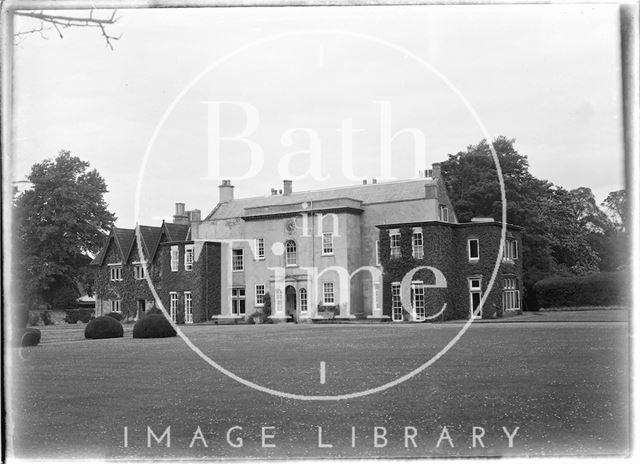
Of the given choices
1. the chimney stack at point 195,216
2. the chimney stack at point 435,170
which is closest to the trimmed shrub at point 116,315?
the chimney stack at point 195,216

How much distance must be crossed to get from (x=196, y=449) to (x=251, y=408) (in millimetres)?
2066

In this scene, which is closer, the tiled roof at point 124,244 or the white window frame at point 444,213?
the tiled roof at point 124,244

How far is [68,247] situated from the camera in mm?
18422

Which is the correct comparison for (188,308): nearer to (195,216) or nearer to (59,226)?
(195,216)

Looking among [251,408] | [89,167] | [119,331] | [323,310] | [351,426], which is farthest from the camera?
[323,310]

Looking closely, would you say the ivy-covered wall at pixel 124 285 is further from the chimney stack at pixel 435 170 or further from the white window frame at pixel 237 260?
the chimney stack at pixel 435 170

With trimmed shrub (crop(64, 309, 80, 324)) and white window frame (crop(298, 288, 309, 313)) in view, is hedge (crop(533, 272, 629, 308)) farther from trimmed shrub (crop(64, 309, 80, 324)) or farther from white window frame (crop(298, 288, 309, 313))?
trimmed shrub (crop(64, 309, 80, 324))

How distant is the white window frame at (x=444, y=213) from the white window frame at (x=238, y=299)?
10067 mm

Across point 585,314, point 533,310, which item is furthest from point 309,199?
point 585,314

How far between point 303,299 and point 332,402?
2420cm

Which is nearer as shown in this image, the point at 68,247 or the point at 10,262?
the point at 10,262

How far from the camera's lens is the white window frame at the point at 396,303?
32906mm

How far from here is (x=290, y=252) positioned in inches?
1394

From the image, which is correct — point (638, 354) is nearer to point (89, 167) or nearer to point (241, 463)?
point (241, 463)
